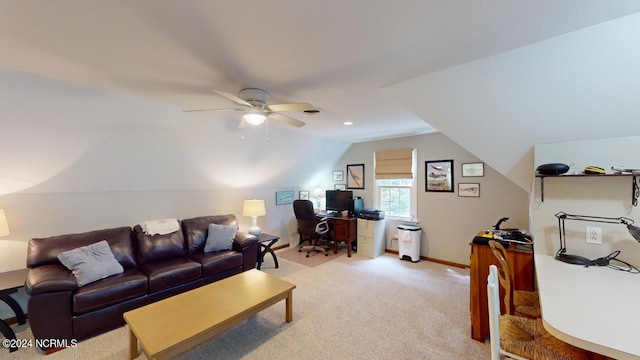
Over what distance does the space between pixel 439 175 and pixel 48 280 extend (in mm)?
5162

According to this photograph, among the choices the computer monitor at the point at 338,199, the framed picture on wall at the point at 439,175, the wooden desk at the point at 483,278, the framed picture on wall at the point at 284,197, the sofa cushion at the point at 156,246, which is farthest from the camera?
the framed picture on wall at the point at 284,197

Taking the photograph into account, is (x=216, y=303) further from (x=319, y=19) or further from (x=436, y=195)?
(x=436, y=195)

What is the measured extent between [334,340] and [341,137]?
3.68 meters

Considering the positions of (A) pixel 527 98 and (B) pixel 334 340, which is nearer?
(A) pixel 527 98

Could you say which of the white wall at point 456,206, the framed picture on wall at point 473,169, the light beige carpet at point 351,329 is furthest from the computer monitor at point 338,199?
the framed picture on wall at point 473,169

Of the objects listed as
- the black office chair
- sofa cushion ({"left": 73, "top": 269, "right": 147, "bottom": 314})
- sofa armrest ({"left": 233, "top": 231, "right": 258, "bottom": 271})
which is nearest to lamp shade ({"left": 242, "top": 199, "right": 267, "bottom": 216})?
sofa armrest ({"left": 233, "top": 231, "right": 258, "bottom": 271})

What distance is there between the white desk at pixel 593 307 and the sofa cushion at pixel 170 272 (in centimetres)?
322

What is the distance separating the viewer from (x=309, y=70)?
2.01 metres

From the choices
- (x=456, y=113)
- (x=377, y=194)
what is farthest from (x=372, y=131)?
(x=456, y=113)

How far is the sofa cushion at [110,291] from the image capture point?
218 centimetres

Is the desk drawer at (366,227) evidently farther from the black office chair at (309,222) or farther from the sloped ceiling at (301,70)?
the sloped ceiling at (301,70)

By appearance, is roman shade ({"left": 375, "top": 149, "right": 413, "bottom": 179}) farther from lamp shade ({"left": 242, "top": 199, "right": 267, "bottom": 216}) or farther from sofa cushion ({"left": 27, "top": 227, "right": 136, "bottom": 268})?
sofa cushion ({"left": 27, "top": 227, "right": 136, "bottom": 268})

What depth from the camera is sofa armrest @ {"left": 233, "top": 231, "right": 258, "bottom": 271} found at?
3.54 metres

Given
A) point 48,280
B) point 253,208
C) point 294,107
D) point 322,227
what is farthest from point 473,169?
point 48,280
